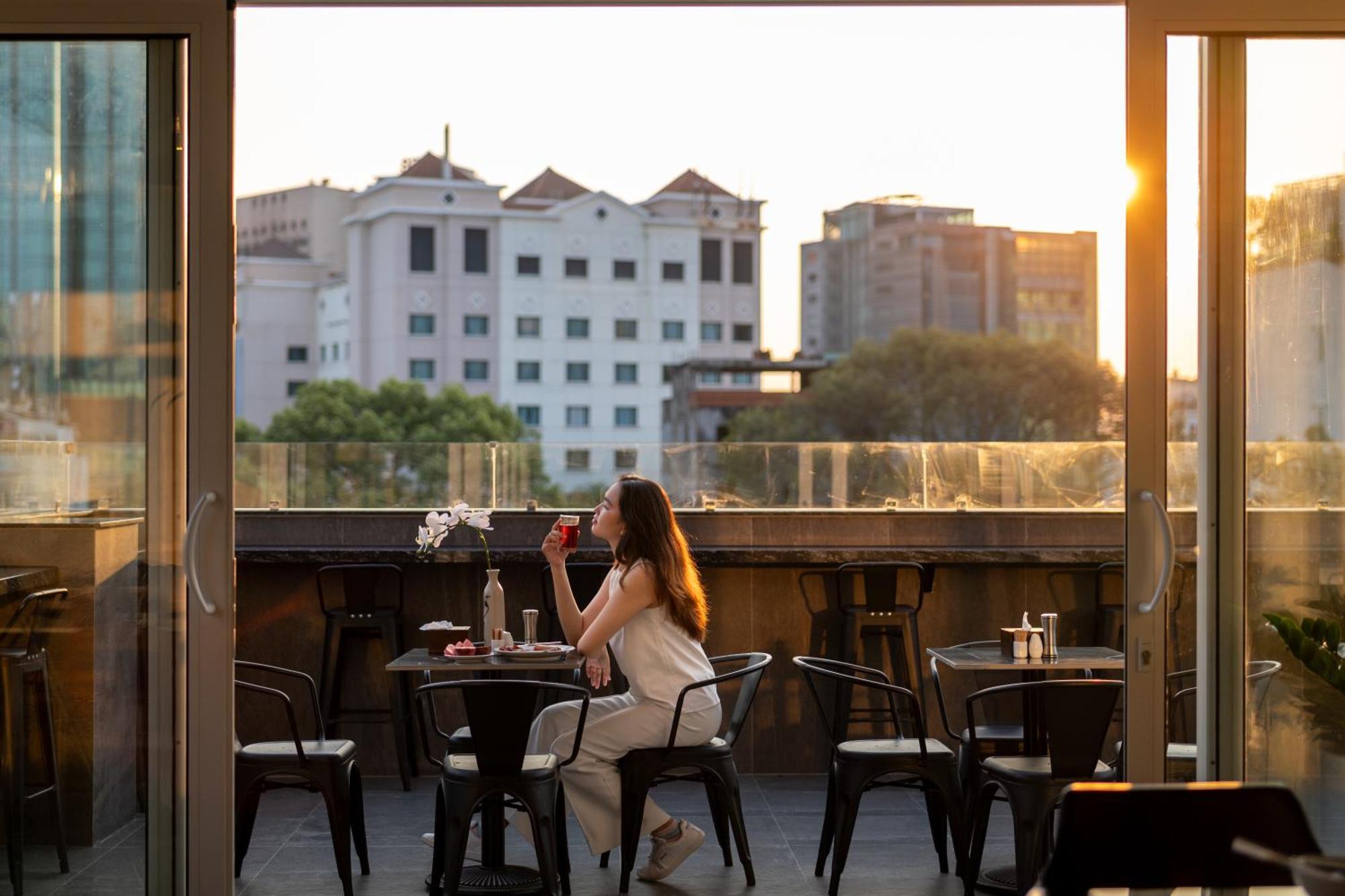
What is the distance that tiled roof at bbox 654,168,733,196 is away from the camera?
8588 cm

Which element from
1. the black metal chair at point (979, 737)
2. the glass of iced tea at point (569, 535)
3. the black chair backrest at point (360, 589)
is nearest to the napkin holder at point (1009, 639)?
the black metal chair at point (979, 737)

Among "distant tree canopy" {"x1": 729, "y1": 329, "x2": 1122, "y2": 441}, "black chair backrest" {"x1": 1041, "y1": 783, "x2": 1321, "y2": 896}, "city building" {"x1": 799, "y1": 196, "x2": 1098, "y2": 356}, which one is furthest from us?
"city building" {"x1": 799, "y1": 196, "x2": 1098, "y2": 356}

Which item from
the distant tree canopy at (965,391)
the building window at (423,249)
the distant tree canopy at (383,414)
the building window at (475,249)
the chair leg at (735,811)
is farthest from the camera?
the building window at (475,249)

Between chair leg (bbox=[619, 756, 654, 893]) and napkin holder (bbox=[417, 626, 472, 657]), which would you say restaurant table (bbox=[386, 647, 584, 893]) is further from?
chair leg (bbox=[619, 756, 654, 893])

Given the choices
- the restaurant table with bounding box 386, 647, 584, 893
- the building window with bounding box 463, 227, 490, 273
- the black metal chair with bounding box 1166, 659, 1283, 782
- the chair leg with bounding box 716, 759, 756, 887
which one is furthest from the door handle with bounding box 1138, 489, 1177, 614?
the building window with bounding box 463, 227, 490, 273

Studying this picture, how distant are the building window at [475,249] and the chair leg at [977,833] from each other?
80133 mm

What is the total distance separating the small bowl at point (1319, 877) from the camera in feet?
5.82

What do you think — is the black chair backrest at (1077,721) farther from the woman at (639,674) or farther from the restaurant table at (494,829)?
the restaurant table at (494,829)

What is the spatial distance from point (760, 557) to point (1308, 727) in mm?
3836

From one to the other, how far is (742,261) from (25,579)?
8545 centimetres

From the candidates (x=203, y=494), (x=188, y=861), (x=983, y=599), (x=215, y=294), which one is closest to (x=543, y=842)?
(x=188, y=861)

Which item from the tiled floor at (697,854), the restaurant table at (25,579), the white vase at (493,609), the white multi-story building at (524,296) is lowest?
the tiled floor at (697,854)

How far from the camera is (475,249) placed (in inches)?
3302

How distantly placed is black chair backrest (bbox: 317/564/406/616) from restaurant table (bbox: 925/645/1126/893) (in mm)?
2813
